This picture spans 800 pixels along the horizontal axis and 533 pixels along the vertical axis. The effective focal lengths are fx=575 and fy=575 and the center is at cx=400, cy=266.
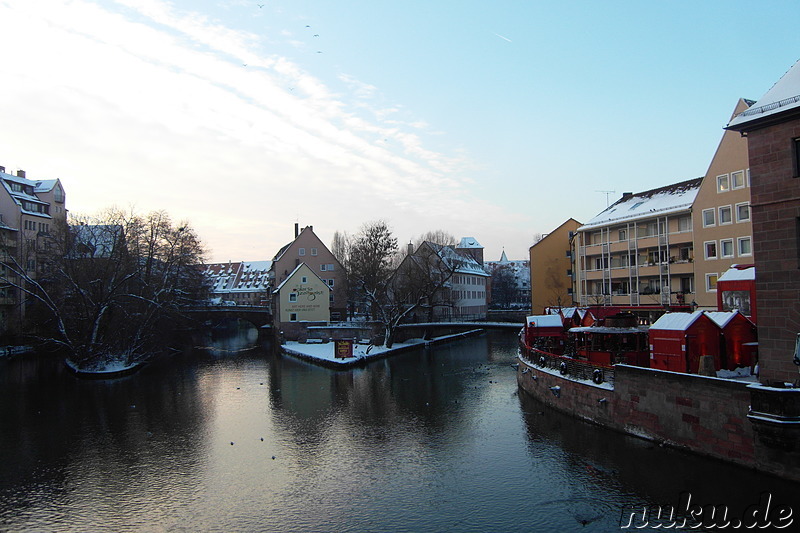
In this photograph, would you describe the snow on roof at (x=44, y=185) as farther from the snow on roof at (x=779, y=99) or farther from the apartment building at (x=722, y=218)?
the snow on roof at (x=779, y=99)

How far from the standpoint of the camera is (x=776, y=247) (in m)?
16.6

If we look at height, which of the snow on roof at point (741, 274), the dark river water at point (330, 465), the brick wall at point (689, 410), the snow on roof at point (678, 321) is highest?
the snow on roof at point (741, 274)

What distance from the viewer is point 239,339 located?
73688 millimetres

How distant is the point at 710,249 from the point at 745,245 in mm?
2516

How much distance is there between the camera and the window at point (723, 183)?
111 ft

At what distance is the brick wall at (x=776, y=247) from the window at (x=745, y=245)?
59.6ft

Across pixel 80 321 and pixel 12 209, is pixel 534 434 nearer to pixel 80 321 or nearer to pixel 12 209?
pixel 80 321

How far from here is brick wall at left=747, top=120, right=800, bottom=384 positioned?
53.0 feet

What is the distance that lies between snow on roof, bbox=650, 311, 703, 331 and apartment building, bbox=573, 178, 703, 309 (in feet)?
53.8

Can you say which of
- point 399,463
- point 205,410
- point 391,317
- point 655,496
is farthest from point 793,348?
point 391,317

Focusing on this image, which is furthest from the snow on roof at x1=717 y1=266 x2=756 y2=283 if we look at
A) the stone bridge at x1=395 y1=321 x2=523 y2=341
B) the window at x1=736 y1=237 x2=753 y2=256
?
the stone bridge at x1=395 y1=321 x2=523 y2=341

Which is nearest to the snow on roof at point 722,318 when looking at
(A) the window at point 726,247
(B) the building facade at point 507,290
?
(A) the window at point 726,247

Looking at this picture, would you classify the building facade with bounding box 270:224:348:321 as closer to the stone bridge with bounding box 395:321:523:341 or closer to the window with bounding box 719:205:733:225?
the stone bridge with bounding box 395:321:523:341

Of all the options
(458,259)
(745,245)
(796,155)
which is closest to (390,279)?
(458,259)
